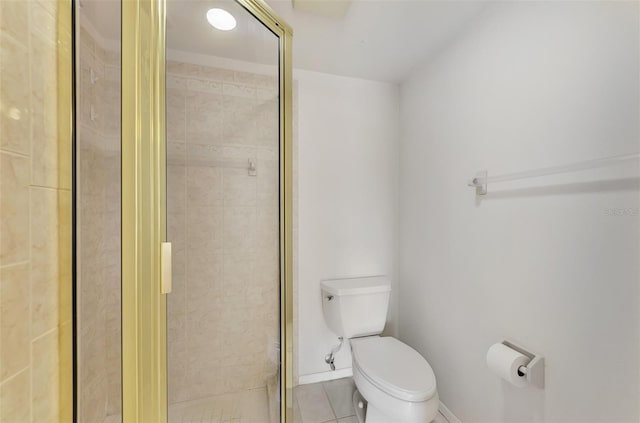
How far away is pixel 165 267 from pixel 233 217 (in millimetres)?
469

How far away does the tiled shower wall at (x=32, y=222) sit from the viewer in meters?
0.40

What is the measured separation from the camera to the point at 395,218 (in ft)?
6.13

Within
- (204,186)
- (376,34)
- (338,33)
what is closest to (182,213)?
(204,186)

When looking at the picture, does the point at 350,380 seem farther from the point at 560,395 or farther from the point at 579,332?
the point at 579,332

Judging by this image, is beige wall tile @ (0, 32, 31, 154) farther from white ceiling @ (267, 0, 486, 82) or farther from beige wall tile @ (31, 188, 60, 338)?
white ceiling @ (267, 0, 486, 82)

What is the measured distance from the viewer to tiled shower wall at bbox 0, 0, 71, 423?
0.40 m

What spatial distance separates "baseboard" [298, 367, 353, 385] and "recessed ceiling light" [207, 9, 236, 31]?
1891 mm

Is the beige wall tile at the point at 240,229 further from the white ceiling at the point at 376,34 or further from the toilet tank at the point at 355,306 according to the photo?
the white ceiling at the point at 376,34

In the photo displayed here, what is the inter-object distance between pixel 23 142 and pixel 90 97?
0.17 meters

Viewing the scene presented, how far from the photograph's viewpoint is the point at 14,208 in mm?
416

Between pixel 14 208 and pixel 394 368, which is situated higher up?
pixel 14 208

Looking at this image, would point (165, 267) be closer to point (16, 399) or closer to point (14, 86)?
point (16, 399)

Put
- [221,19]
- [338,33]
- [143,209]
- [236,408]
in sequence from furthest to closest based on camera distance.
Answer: [338,33] → [236,408] → [221,19] → [143,209]

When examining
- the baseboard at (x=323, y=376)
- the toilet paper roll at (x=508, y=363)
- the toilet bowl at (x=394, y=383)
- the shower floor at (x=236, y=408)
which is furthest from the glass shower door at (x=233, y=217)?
the toilet paper roll at (x=508, y=363)
